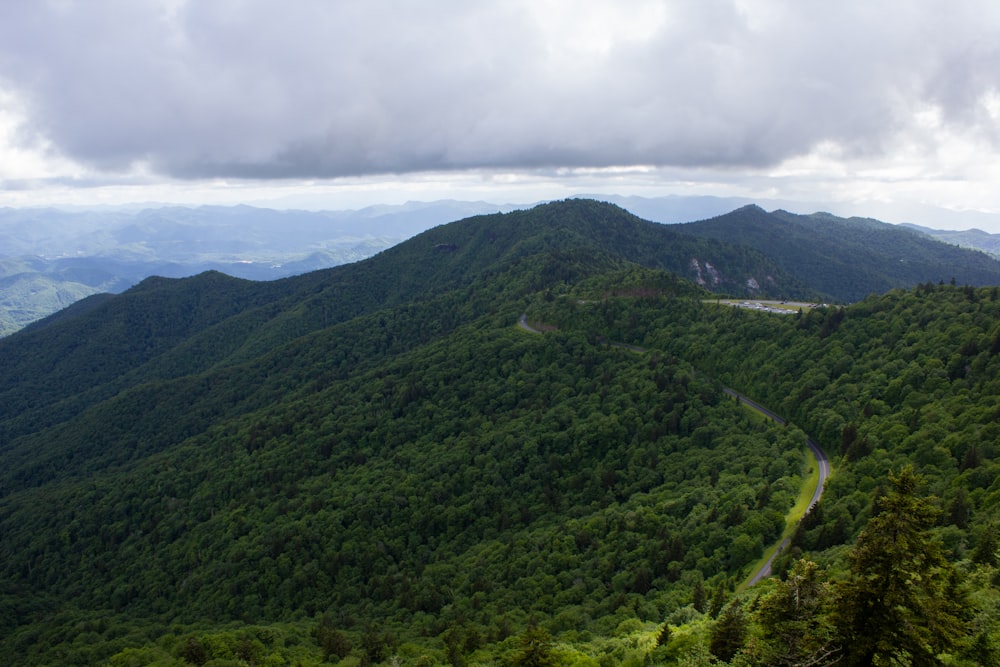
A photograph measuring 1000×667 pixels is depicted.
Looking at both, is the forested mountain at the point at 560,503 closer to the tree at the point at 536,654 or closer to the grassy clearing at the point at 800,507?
the tree at the point at 536,654

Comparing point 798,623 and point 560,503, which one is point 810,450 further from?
point 798,623

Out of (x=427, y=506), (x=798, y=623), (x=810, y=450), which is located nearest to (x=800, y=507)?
(x=810, y=450)

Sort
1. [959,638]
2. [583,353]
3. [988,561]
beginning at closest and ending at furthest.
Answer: [959,638] → [988,561] → [583,353]

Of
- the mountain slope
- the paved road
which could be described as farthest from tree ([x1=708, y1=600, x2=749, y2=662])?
the paved road

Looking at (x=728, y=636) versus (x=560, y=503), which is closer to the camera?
(x=728, y=636)

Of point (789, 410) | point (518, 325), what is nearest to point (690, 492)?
point (789, 410)

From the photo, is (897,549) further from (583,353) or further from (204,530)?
(204,530)

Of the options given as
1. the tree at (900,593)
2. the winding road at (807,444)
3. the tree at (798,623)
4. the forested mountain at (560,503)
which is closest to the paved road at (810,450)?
the winding road at (807,444)
